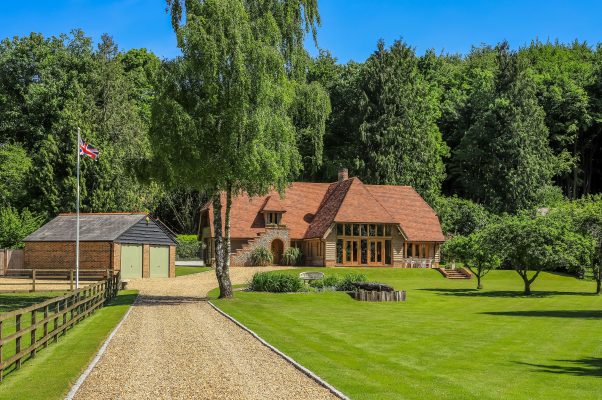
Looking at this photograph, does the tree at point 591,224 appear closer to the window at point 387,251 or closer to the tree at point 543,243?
the tree at point 543,243

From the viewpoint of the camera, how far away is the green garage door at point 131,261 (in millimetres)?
49188

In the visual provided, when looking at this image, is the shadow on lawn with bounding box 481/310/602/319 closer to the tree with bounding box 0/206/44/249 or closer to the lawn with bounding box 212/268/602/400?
the lawn with bounding box 212/268/602/400

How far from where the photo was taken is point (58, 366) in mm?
14750

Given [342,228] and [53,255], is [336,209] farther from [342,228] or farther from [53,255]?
[53,255]

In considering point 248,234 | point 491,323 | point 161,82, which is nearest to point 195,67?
point 161,82

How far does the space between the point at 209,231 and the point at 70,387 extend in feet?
160

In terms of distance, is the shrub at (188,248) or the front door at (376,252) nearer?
the front door at (376,252)

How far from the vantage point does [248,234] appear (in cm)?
5891

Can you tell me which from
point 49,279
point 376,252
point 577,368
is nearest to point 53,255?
point 49,279

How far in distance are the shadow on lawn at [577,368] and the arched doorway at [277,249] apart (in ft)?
144

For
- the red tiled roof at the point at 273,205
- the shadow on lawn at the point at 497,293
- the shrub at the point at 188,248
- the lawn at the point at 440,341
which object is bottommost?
the lawn at the point at 440,341

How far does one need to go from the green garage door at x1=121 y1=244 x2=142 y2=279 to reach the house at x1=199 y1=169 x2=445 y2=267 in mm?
8449

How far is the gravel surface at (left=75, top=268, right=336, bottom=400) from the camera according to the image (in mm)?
12281

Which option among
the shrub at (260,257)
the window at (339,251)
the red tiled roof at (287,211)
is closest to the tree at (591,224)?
the window at (339,251)
